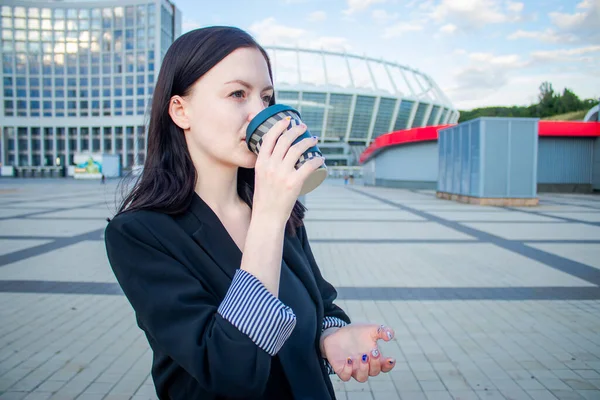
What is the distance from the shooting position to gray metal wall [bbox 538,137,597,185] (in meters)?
21.2

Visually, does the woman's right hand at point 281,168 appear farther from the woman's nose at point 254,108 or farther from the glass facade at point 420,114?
the glass facade at point 420,114

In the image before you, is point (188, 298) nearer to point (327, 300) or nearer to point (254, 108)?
point (254, 108)

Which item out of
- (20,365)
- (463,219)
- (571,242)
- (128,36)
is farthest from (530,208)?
(128,36)

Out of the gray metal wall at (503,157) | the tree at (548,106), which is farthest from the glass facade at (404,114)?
the gray metal wall at (503,157)

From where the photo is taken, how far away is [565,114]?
54.4 m

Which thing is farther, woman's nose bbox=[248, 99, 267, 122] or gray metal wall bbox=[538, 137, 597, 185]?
gray metal wall bbox=[538, 137, 597, 185]

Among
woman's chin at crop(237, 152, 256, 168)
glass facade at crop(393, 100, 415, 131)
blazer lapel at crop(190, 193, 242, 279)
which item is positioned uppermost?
glass facade at crop(393, 100, 415, 131)

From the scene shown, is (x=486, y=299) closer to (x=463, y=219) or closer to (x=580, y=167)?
(x=463, y=219)

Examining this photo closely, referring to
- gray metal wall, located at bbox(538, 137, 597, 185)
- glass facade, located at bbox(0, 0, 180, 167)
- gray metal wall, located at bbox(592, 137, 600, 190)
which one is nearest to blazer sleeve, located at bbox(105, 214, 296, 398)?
gray metal wall, located at bbox(538, 137, 597, 185)

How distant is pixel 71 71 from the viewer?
75312mm

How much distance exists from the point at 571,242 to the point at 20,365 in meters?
8.43

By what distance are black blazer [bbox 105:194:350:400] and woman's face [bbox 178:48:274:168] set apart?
17 centimetres

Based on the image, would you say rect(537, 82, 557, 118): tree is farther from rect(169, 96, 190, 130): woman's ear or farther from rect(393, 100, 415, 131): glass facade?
rect(169, 96, 190, 130): woman's ear

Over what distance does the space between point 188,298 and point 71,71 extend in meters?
88.2
